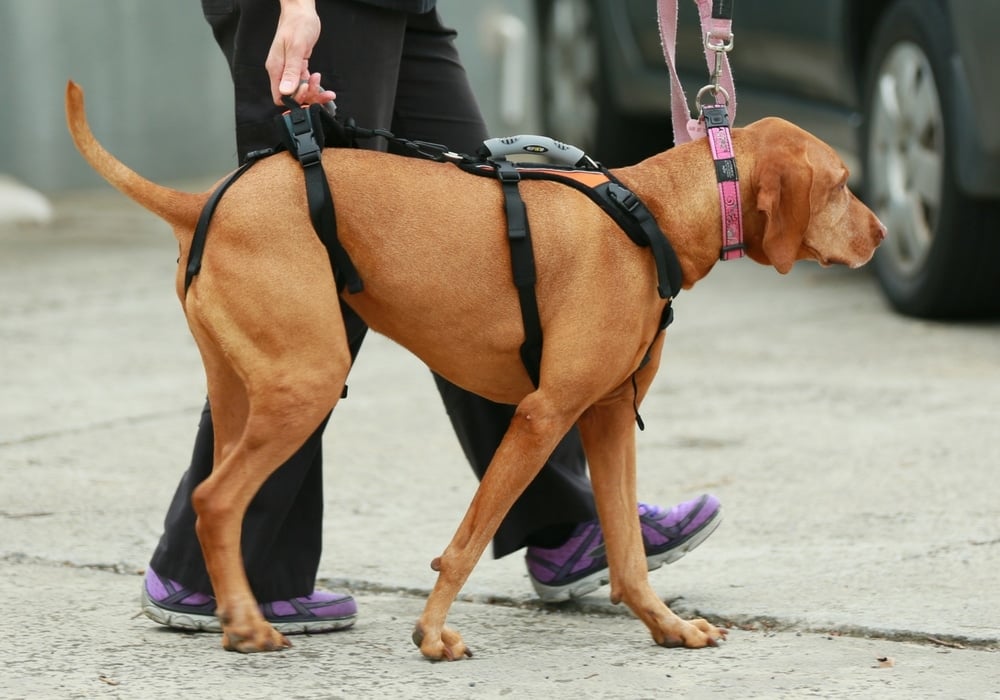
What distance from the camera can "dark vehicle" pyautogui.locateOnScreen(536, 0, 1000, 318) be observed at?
5.53 meters

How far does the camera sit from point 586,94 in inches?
355

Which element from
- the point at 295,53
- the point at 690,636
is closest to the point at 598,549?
the point at 690,636

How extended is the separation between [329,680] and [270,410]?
494 mm

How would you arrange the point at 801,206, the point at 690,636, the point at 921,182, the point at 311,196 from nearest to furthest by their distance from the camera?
the point at 311,196, the point at 801,206, the point at 690,636, the point at 921,182

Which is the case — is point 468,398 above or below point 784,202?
below

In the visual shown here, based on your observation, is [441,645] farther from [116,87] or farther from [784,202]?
[116,87]

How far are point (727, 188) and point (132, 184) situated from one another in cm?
108

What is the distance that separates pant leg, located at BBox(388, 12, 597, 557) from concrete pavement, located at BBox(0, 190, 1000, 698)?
0.19m

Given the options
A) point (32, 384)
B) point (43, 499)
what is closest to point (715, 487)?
point (43, 499)

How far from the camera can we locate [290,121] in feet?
9.73

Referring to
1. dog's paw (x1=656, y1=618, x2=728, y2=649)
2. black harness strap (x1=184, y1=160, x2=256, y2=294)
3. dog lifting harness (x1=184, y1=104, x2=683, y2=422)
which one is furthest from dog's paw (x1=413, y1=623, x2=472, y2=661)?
black harness strap (x1=184, y1=160, x2=256, y2=294)

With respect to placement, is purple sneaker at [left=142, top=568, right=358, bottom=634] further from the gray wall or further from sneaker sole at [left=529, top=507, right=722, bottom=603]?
the gray wall

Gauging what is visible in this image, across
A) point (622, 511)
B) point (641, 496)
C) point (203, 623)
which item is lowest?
point (203, 623)

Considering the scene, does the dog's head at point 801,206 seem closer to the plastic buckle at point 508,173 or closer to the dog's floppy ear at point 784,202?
the dog's floppy ear at point 784,202
